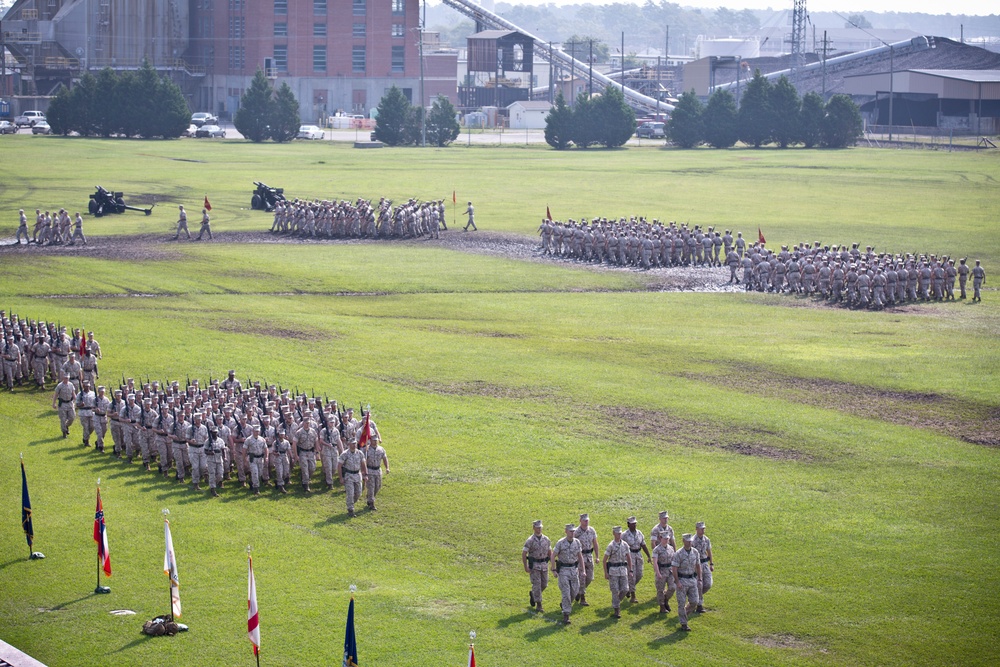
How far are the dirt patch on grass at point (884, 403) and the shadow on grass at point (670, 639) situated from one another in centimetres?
1205

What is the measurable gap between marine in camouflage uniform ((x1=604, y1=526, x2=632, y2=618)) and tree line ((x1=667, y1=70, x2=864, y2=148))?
89.8 m

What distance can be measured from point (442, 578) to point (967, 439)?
13.3 m

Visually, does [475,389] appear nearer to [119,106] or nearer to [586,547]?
[586,547]

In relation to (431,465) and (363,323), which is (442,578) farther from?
(363,323)

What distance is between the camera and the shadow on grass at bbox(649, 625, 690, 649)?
55.7 feet

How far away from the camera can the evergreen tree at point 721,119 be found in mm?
104875

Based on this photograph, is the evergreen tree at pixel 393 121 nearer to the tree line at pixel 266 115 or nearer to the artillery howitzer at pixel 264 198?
the tree line at pixel 266 115

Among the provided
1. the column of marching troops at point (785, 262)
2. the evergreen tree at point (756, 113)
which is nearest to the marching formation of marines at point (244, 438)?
the column of marching troops at point (785, 262)

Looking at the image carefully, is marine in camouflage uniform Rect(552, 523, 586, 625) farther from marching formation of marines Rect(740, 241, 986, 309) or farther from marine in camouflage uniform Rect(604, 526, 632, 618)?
marching formation of marines Rect(740, 241, 986, 309)

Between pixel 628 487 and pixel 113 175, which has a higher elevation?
pixel 113 175

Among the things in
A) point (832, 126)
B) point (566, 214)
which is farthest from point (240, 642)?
point (832, 126)

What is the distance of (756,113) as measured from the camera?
104250mm

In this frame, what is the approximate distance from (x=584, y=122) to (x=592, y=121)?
694 mm

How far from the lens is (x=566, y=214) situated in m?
64.5
